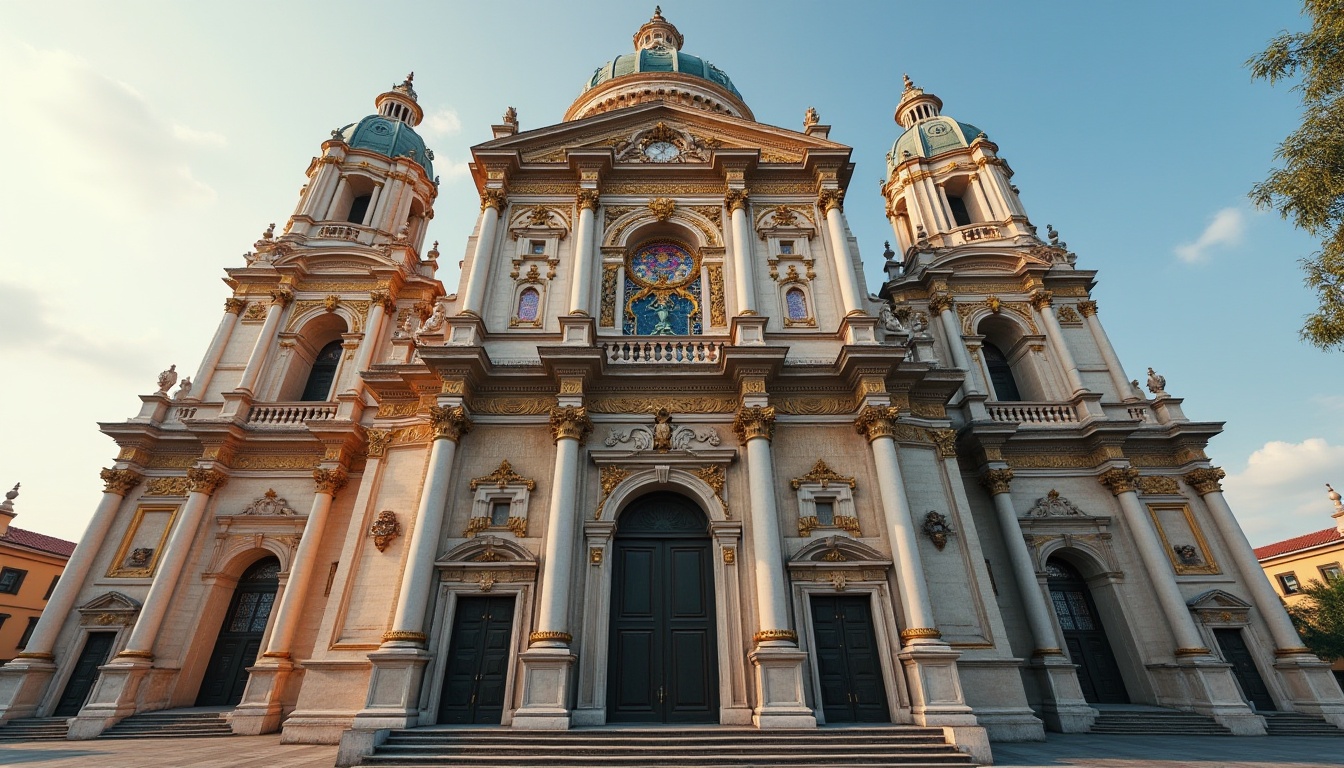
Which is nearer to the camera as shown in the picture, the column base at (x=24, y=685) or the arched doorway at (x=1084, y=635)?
the column base at (x=24, y=685)

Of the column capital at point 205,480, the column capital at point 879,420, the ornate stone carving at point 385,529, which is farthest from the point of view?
the column capital at point 205,480

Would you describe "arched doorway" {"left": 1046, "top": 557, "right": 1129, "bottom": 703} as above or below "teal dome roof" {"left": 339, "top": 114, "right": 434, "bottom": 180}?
below

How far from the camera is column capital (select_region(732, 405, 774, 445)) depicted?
13.1 metres

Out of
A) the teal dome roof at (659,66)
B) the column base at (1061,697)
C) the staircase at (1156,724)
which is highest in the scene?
the teal dome roof at (659,66)

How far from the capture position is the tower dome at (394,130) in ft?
82.3

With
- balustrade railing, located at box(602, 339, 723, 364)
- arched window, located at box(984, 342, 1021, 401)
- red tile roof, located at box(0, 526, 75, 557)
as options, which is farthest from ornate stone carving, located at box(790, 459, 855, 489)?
red tile roof, located at box(0, 526, 75, 557)

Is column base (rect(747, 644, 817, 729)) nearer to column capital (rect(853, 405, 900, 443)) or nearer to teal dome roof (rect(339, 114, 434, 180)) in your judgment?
column capital (rect(853, 405, 900, 443))

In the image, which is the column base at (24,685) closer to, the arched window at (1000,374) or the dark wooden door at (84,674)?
the dark wooden door at (84,674)

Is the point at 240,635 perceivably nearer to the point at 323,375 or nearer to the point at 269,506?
the point at 269,506

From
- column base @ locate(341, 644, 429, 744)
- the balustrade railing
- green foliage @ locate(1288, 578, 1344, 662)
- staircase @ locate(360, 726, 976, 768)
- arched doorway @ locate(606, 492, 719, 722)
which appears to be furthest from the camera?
green foliage @ locate(1288, 578, 1344, 662)

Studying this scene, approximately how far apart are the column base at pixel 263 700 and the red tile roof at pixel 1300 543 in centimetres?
4826

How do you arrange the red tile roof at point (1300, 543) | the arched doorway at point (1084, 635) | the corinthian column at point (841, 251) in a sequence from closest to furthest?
1. the arched doorway at point (1084, 635)
2. the corinthian column at point (841, 251)
3. the red tile roof at point (1300, 543)

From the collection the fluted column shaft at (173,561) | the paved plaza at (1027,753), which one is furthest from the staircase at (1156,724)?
the fluted column shaft at (173,561)

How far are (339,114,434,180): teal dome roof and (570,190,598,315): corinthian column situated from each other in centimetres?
1245
